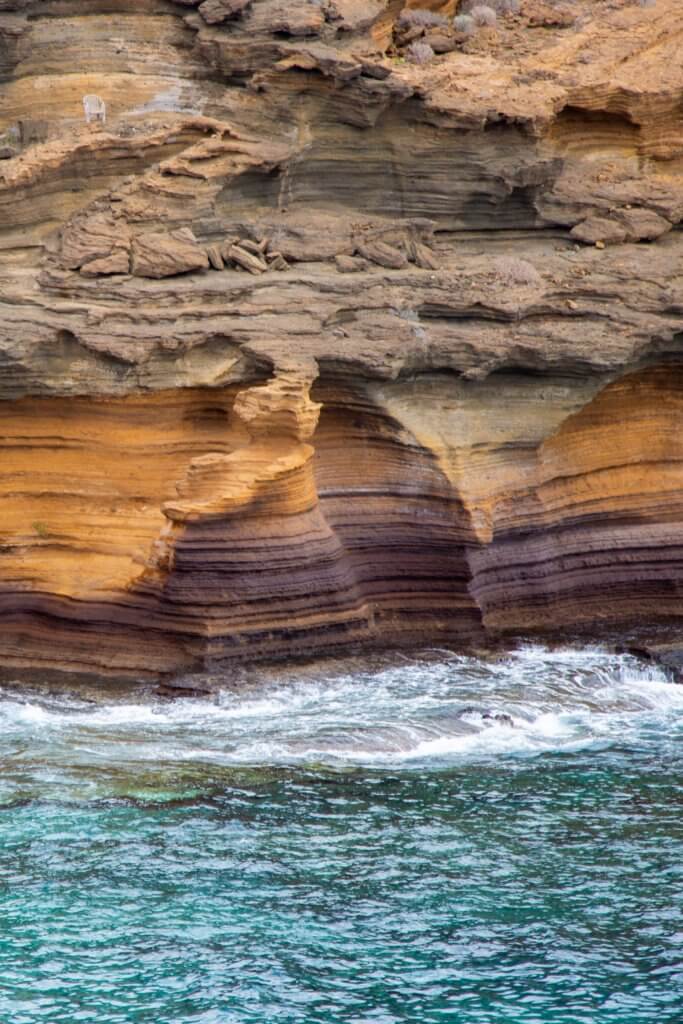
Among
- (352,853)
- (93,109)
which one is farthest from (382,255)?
(352,853)

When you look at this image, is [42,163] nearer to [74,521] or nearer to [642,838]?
[74,521]

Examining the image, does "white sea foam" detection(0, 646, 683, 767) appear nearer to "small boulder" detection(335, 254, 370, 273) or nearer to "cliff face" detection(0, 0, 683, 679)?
"cliff face" detection(0, 0, 683, 679)

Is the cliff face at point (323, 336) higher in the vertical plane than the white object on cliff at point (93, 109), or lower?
lower

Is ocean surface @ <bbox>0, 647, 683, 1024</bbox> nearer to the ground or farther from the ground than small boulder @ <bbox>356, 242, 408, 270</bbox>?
nearer to the ground

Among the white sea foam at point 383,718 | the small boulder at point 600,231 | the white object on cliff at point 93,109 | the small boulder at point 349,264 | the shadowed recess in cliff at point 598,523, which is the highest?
the white object on cliff at point 93,109

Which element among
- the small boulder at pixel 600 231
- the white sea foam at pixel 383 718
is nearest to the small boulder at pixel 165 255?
the small boulder at pixel 600 231

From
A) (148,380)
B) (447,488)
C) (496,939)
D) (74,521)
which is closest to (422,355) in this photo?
(447,488)

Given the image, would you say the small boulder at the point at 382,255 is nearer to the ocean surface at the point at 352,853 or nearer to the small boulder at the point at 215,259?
the small boulder at the point at 215,259

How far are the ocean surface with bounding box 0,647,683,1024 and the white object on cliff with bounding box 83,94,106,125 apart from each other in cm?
921

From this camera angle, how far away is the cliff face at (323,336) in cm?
2327

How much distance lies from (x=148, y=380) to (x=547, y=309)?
629cm

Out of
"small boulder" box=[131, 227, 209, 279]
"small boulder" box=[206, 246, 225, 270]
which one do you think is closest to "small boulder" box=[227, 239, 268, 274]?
"small boulder" box=[206, 246, 225, 270]

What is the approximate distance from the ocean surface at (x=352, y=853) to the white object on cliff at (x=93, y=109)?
9206 millimetres

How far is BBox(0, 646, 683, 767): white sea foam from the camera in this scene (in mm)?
20359
